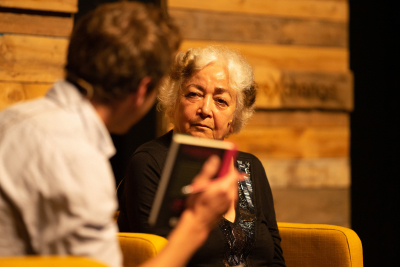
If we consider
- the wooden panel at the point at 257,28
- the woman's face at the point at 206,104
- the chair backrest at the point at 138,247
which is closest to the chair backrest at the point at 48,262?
the chair backrest at the point at 138,247

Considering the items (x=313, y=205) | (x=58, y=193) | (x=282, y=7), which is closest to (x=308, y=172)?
(x=313, y=205)

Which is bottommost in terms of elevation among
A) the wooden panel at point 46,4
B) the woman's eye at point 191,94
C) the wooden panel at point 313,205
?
the wooden panel at point 313,205

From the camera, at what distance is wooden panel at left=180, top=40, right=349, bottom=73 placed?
2.71 meters

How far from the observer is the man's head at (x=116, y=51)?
88 cm

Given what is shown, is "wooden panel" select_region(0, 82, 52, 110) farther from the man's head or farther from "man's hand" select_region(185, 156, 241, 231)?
"man's hand" select_region(185, 156, 241, 231)

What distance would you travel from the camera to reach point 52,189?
751mm

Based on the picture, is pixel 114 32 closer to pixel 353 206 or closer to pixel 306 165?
pixel 306 165

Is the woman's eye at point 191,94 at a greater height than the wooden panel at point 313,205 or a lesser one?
greater

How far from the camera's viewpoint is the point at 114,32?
88cm

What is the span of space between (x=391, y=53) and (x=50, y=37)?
241 centimetres

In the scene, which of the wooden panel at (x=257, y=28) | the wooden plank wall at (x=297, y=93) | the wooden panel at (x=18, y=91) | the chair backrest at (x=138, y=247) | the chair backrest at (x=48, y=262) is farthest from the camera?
the wooden plank wall at (x=297, y=93)

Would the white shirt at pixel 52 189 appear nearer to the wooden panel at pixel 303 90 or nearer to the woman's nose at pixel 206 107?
the woman's nose at pixel 206 107

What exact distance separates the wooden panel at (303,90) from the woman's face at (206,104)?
0.88 metres

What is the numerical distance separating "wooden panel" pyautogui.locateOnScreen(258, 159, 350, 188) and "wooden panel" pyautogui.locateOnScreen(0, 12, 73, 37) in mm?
1416
